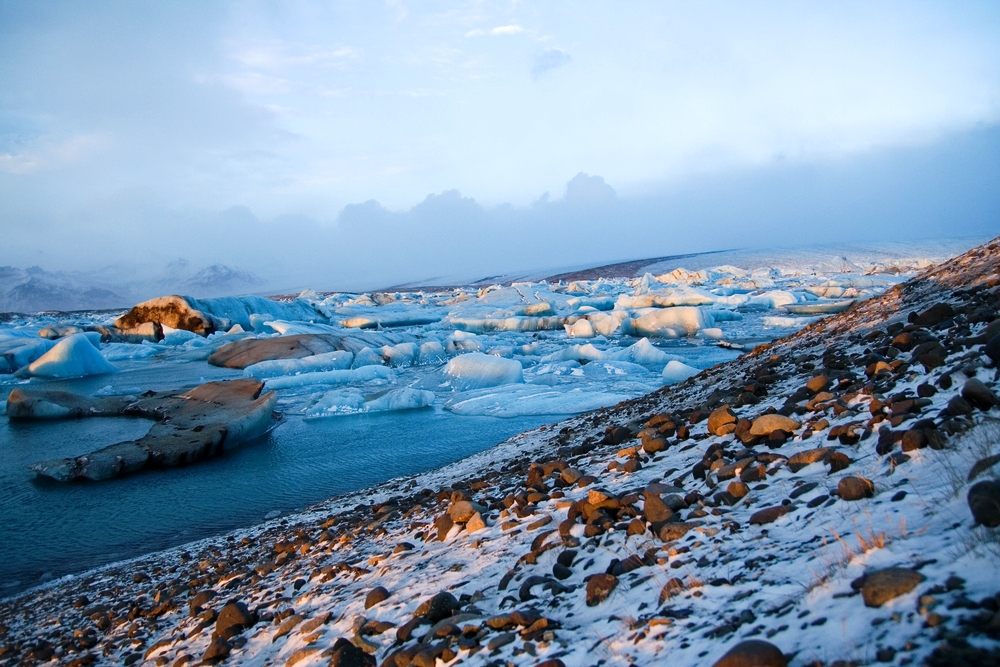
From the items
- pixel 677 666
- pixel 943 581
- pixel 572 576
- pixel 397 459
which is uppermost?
pixel 943 581

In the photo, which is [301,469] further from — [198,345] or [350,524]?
[198,345]

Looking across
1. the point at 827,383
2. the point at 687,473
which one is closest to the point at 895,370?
the point at 827,383

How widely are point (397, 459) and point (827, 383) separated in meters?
4.72

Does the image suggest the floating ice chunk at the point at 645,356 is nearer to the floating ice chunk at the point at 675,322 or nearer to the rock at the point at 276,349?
the floating ice chunk at the point at 675,322

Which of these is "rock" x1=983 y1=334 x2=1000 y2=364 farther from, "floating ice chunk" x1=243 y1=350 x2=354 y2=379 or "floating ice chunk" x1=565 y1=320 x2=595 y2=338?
"floating ice chunk" x1=565 y1=320 x2=595 y2=338

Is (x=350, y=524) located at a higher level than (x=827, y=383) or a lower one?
lower

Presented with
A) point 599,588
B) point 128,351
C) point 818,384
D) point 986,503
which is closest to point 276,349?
point 128,351

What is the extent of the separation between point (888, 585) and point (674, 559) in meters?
0.67

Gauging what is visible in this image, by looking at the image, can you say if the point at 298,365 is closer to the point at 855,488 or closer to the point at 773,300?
the point at 855,488

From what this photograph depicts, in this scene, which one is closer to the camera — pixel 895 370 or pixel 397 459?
pixel 895 370

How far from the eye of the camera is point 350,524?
3742mm

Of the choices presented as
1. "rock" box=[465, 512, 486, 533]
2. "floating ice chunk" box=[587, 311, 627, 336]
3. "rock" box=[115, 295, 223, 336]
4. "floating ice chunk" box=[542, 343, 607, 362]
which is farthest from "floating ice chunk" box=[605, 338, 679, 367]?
"rock" box=[115, 295, 223, 336]

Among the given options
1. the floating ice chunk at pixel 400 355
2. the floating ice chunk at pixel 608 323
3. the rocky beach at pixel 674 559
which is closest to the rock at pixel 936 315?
the rocky beach at pixel 674 559

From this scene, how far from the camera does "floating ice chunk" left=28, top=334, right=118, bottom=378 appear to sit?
14461mm
